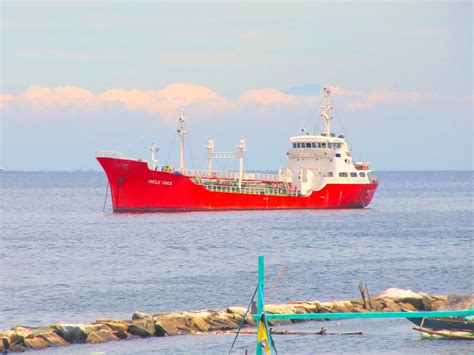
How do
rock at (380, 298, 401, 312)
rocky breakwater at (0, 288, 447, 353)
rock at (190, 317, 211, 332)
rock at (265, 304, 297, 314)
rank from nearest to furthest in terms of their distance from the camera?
rocky breakwater at (0, 288, 447, 353) → rock at (190, 317, 211, 332) → rock at (265, 304, 297, 314) → rock at (380, 298, 401, 312)

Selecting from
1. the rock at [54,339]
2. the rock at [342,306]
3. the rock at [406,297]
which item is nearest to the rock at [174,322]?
the rock at [54,339]

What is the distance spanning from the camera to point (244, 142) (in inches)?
3132

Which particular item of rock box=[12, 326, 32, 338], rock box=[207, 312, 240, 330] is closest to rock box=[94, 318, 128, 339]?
rock box=[12, 326, 32, 338]

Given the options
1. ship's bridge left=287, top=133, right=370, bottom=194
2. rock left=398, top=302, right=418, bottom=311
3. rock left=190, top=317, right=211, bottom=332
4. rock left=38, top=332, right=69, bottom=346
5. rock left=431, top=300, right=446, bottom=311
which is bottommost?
rock left=38, top=332, right=69, bottom=346

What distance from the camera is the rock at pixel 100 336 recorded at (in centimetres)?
2667

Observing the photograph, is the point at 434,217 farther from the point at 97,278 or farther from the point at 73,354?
the point at 73,354

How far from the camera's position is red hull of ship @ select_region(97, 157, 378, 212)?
7200 centimetres

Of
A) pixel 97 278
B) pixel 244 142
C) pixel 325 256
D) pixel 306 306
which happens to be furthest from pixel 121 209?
pixel 306 306

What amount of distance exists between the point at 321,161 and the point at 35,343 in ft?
182

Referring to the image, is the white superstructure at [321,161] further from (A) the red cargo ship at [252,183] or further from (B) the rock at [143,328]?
(B) the rock at [143,328]

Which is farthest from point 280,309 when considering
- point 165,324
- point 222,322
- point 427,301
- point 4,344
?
point 4,344

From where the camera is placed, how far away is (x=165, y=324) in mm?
27938

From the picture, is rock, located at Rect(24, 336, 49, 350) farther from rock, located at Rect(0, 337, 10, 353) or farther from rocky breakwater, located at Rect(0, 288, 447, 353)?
rock, located at Rect(0, 337, 10, 353)

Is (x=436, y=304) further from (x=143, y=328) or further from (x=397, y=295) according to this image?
(x=143, y=328)
